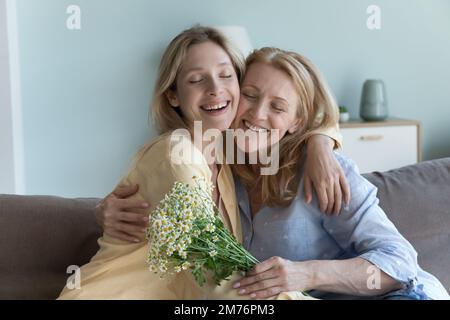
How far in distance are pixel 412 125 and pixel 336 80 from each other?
63 centimetres

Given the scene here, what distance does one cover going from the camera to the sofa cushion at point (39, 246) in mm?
1885

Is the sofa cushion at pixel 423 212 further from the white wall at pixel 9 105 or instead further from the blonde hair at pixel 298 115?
the white wall at pixel 9 105

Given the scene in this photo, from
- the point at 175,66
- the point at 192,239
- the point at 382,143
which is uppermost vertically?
the point at 175,66

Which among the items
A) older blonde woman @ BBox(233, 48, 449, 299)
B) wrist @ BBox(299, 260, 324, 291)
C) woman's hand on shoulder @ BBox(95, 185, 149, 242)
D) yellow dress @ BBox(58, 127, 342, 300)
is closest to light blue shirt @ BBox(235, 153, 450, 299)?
older blonde woman @ BBox(233, 48, 449, 299)

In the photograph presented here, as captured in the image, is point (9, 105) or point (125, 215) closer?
point (125, 215)

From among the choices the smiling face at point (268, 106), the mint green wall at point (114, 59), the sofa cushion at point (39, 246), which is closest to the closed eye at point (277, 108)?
the smiling face at point (268, 106)

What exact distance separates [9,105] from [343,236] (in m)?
2.77

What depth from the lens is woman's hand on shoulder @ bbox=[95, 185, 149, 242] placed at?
5.36 feet

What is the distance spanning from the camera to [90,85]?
4.36 meters

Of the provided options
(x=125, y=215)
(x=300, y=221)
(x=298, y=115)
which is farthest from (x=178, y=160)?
(x=298, y=115)

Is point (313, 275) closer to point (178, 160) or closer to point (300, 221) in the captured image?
point (300, 221)

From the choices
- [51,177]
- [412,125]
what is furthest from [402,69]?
[51,177]

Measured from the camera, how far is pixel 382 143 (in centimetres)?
449

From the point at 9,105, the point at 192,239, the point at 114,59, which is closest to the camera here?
the point at 192,239
